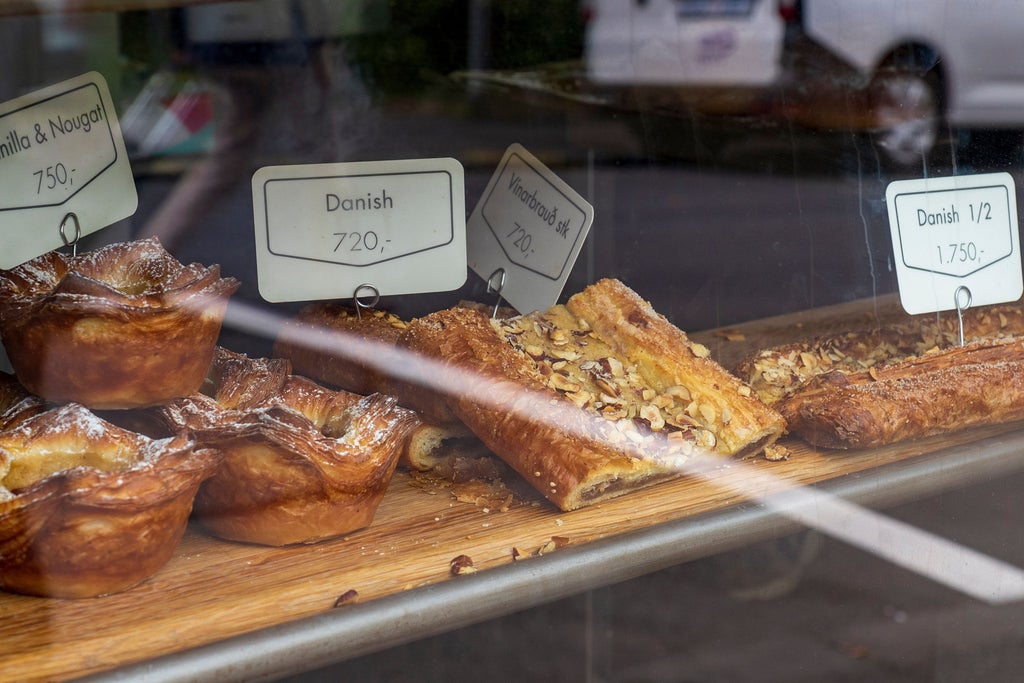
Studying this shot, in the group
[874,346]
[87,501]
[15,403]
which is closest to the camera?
[87,501]

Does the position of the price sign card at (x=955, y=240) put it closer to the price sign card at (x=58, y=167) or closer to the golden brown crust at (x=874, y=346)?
the golden brown crust at (x=874, y=346)

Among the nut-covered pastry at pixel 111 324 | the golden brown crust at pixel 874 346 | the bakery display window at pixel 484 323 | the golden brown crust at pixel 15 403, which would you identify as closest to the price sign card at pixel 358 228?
the bakery display window at pixel 484 323

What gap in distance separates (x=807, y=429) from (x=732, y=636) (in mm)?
958

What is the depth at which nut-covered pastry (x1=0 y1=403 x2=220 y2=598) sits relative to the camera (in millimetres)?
692

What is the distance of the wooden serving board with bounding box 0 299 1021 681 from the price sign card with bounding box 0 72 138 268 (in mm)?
297

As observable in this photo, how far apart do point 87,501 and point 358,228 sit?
0.39 metres

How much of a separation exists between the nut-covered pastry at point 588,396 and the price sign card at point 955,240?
0.28 m

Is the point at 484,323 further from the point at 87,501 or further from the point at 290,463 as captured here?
the point at 87,501

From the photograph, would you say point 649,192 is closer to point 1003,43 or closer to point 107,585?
point 1003,43

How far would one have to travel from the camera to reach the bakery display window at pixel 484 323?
76 centimetres

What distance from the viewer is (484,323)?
1.02 m

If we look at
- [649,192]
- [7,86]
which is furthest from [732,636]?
[7,86]

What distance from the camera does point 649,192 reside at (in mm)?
1454

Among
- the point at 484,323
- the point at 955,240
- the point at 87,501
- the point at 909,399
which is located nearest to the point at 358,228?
the point at 484,323
